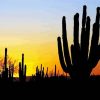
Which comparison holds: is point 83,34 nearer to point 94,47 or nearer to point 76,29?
point 76,29

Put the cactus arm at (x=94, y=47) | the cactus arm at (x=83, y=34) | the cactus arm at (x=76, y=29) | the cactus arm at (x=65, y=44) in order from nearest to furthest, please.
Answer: the cactus arm at (x=94, y=47)
the cactus arm at (x=83, y=34)
the cactus arm at (x=76, y=29)
the cactus arm at (x=65, y=44)

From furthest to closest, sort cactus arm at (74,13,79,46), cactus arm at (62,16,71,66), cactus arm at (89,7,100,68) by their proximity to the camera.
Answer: cactus arm at (62,16,71,66)
cactus arm at (74,13,79,46)
cactus arm at (89,7,100,68)

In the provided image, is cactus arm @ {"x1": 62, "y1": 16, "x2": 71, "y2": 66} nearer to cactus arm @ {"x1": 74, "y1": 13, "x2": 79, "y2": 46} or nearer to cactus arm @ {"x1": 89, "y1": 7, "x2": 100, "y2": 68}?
cactus arm @ {"x1": 74, "y1": 13, "x2": 79, "y2": 46}

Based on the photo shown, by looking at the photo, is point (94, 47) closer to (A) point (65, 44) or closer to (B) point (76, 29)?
(B) point (76, 29)

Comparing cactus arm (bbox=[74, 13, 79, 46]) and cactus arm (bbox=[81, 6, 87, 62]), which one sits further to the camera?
cactus arm (bbox=[74, 13, 79, 46])

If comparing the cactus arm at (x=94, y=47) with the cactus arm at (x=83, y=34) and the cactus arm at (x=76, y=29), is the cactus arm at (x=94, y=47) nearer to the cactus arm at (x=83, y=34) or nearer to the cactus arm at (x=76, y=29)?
the cactus arm at (x=83, y=34)

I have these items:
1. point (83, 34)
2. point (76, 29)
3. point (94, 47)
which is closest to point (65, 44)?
point (76, 29)

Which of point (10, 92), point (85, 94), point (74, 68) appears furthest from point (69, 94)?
point (10, 92)

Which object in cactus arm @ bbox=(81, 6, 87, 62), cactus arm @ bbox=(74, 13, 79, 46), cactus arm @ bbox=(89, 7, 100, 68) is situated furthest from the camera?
cactus arm @ bbox=(74, 13, 79, 46)

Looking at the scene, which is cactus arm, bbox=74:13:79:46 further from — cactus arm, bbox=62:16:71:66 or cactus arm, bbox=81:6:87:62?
cactus arm, bbox=62:16:71:66

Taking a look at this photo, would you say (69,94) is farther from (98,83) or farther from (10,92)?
(10,92)

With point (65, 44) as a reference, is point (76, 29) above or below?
above

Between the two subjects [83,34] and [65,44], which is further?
[65,44]

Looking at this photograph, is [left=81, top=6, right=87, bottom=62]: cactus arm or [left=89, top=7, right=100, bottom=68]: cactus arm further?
[left=81, top=6, right=87, bottom=62]: cactus arm
